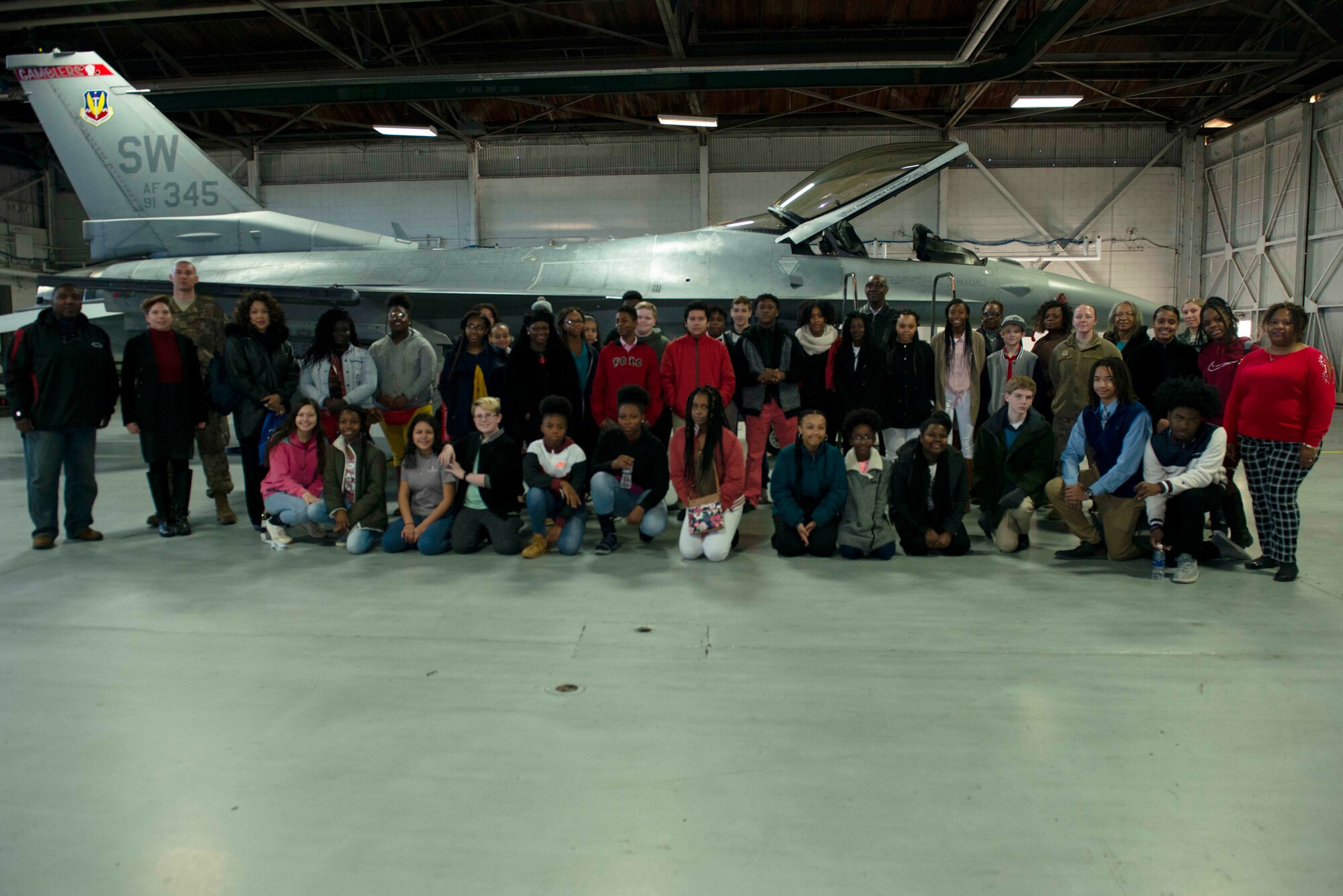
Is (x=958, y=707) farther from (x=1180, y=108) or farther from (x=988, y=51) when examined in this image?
(x=1180, y=108)

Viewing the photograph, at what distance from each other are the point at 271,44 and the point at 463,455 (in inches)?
683

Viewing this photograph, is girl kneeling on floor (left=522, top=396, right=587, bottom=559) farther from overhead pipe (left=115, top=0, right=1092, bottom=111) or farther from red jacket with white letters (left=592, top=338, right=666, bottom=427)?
overhead pipe (left=115, top=0, right=1092, bottom=111)

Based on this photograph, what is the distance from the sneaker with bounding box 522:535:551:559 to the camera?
17.6 ft

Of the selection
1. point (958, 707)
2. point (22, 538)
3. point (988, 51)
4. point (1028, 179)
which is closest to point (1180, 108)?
point (1028, 179)

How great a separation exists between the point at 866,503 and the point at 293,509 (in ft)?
13.0

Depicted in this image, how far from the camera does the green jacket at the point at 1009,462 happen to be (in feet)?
18.4

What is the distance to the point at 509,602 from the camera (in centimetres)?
438

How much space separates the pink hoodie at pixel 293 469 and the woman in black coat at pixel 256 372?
0.39 metres

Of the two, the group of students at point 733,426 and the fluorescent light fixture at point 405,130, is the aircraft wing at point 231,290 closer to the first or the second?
the group of students at point 733,426

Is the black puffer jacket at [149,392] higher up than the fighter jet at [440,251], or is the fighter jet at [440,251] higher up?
the fighter jet at [440,251]

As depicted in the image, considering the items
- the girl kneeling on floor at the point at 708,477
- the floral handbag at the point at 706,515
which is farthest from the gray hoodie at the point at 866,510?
the floral handbag at the point at 706,515

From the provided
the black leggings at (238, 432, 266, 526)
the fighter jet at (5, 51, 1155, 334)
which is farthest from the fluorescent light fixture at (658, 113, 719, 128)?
the black leggings at (238, 432, 266, 526)

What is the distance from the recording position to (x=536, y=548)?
17.6 ft

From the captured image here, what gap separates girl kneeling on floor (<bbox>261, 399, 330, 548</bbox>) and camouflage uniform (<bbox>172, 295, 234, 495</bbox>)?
1.05 meters
